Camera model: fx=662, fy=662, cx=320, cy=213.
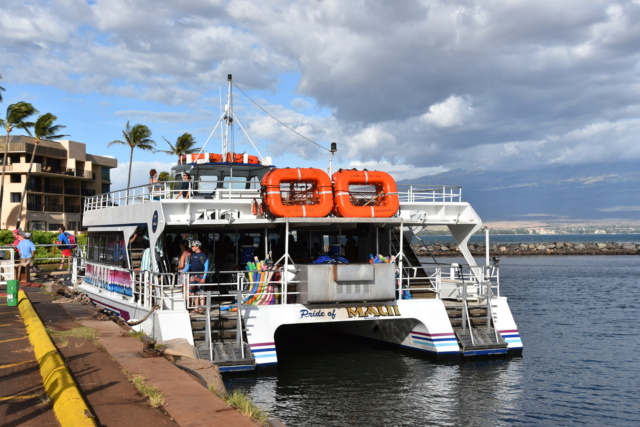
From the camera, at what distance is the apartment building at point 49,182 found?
74.1m

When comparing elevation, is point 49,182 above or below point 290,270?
above

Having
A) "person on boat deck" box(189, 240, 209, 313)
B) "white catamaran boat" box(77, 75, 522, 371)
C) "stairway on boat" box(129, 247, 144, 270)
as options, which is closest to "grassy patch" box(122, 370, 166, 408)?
"white catamaran boat" box(77, 75, 522, 371)

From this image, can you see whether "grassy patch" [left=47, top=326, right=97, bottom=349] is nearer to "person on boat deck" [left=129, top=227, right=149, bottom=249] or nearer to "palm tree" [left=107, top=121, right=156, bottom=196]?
"person on boat deck" [left=129, top=227, right=149, bottom=249]

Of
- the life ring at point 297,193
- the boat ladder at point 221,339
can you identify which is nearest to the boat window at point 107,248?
the life ring at point 297,193

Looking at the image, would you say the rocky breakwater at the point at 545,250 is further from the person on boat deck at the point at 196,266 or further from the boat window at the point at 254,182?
the person on boat deck at the point at 196,266

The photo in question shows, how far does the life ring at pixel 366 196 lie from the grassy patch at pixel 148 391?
834 cm

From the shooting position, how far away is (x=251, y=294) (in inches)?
607

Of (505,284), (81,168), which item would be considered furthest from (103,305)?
(81,168)

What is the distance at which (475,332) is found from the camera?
55.5 ft

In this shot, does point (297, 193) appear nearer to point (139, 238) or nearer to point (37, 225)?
point (139, 238)

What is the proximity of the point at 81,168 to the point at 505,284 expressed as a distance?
2204 inches

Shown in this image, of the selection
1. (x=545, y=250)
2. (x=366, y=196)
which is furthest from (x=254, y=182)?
(x=545, y=250)

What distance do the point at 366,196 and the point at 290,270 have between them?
304 cm

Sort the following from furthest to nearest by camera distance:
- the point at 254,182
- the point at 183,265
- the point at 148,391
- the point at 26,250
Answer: the point at 26,250 < the point at 254,182 < the point at 183,265 < the point at 148,391
